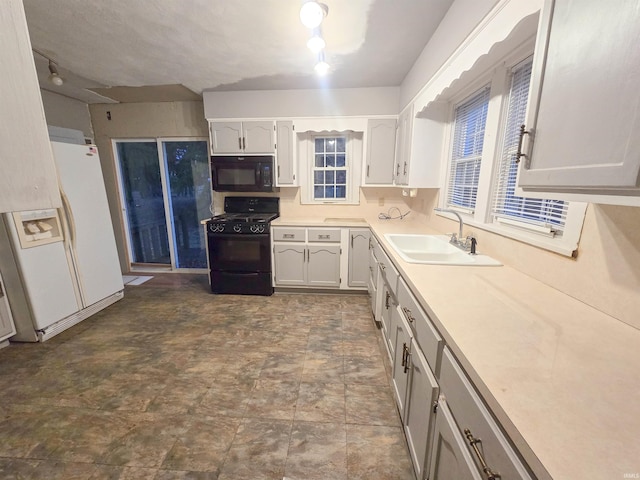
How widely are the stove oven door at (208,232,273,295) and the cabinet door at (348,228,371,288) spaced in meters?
1.01

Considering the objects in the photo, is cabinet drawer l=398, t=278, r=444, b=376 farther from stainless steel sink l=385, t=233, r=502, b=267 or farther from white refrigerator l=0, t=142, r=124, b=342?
white refrigerator l=0, t=142, r=124, b=342

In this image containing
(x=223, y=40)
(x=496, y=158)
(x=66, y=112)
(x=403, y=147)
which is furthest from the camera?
(x=66, y=112)

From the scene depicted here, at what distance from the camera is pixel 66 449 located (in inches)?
54.2

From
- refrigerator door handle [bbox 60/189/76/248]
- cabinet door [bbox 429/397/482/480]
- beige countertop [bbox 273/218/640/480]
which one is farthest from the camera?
refrigerator door handle [bbox 60/189/76/248]

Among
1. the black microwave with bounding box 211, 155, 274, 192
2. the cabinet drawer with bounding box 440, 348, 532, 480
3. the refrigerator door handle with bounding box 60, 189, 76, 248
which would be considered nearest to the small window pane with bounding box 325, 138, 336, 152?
the black microwave with bounding box 211, 155, 274, 192

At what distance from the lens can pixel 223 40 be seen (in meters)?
2.05

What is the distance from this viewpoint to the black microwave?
3.22 m

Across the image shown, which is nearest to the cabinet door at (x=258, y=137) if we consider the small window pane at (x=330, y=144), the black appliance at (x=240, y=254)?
the small window pane at (x=330, y=144)

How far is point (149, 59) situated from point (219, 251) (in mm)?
1991

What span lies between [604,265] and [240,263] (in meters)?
3.05

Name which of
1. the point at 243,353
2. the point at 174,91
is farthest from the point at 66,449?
the point at 174,91

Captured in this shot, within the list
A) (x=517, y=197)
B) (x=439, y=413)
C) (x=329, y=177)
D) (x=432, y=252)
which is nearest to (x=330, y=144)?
(x=329, y=177)

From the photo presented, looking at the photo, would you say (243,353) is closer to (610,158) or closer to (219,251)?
(219,251)

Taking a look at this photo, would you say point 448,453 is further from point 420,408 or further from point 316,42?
point 316,42
